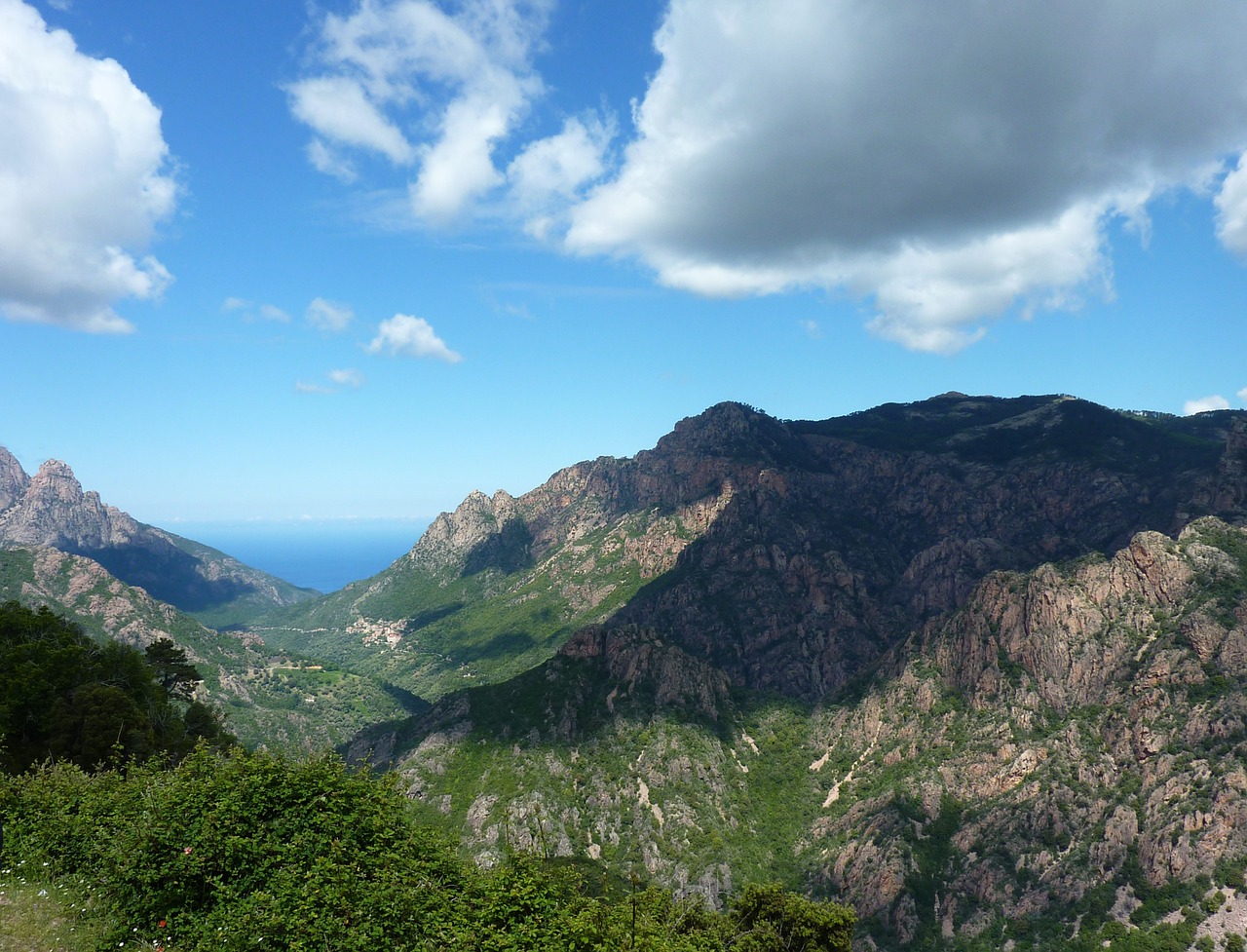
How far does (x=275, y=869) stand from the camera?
108ft

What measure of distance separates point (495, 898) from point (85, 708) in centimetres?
5985

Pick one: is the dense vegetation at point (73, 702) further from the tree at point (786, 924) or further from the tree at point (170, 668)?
the tree at point (786, 924)

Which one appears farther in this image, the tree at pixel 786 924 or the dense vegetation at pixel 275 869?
the tree at pixel 786 924

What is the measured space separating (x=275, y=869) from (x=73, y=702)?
56691mm

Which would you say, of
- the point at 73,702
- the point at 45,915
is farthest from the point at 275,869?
the point at 73,702

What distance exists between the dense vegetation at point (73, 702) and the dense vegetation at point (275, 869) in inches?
825

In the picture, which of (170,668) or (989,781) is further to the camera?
(989,781)

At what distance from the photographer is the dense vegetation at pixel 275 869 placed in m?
29.8

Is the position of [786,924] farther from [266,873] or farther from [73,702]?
[73,702]

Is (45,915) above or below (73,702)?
below

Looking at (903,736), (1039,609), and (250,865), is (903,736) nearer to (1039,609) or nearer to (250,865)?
(1039,609)

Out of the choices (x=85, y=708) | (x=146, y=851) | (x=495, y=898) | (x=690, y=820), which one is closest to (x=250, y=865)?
(x=146, y=851)

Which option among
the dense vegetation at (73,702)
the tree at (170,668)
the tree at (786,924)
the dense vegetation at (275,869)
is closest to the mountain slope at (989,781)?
the tree at (786,924)

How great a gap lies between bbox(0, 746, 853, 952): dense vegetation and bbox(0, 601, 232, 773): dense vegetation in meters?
21.0
